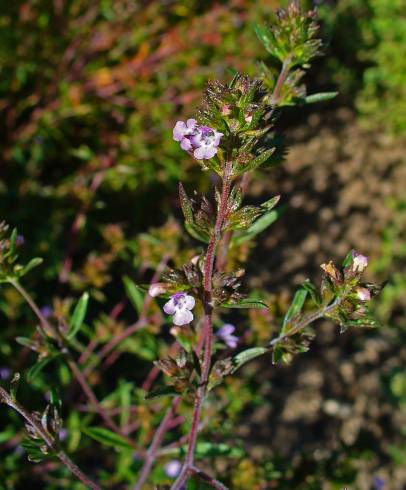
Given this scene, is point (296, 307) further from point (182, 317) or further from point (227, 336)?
point (182, 317)

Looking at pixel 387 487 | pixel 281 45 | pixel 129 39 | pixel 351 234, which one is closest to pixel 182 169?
pixel 129 39

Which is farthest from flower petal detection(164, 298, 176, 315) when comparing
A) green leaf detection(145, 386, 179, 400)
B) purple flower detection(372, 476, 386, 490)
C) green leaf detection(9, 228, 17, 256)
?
purple flower detection(372, 476, 386, 490)

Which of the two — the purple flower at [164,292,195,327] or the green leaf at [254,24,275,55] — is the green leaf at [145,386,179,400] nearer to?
the purple flower at [164,292,195,327]

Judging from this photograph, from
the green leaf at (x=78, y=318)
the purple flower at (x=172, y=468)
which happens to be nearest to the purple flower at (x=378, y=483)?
the purple flower at (x=172, y=468)

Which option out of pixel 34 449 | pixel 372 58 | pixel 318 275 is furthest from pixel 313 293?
pixel 372 58

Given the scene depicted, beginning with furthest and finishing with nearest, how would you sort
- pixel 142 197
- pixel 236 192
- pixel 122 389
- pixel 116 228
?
pixel 142 197, pixel 116 228, pixel 122 389, pixel 236 192

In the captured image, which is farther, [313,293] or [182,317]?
[313,293]

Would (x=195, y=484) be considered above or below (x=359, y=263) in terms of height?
below

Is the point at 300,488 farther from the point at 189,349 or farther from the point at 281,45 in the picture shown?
the point at 281,45
